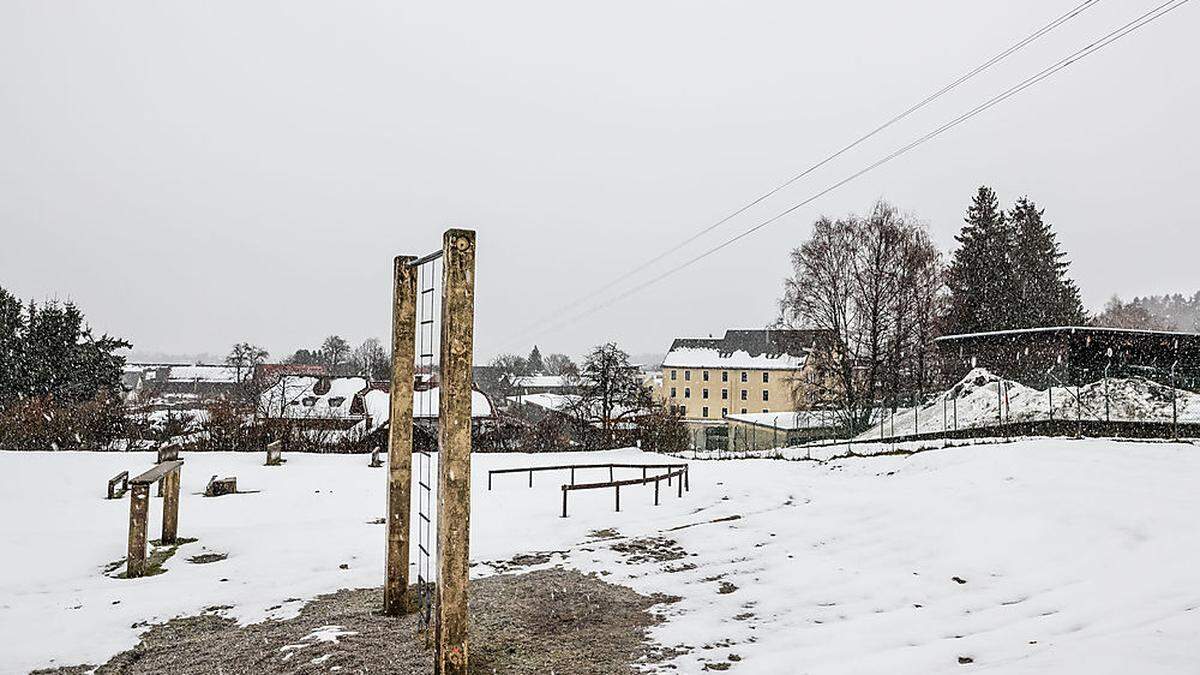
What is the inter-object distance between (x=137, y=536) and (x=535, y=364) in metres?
110

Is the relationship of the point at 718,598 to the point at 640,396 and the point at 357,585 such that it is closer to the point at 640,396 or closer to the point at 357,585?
the point at 357,585

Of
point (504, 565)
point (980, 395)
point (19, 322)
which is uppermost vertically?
point (19, 322)

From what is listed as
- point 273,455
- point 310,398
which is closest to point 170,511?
point 273,455

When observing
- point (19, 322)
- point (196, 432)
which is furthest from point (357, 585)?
point (19, 322)

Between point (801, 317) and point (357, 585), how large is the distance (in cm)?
2511

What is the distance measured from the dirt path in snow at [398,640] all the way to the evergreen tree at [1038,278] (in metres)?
33.4

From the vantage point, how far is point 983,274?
3422 cm

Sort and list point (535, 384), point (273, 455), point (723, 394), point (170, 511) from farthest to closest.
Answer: point (535, 384) < point (723, 394) < point (273, 455) < point (170, 511)

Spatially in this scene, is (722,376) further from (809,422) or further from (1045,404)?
(1045,404)

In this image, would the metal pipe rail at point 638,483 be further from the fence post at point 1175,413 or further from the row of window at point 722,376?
the row of window at point 722,376

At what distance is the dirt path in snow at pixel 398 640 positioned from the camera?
478cm

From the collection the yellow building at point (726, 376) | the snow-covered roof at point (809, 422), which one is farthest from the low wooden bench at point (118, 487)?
the yellow building at point (726, 376)

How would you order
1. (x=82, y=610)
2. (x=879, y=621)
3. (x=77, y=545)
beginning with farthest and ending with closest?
(x=77, y=545)
(x=82, y=610)
(x=879, y=621)

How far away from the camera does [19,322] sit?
29484 mm
